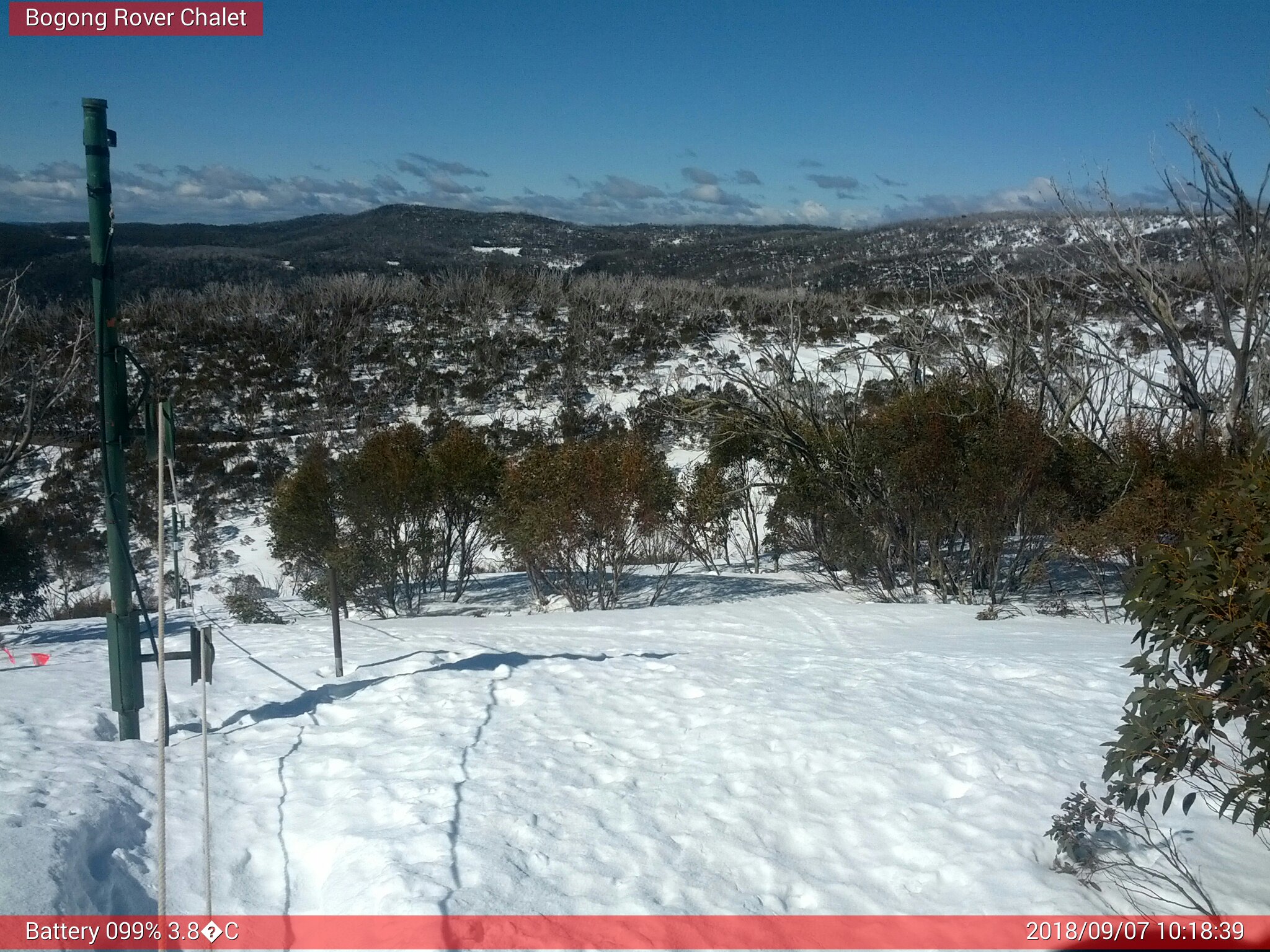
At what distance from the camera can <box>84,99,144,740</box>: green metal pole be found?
488 cm

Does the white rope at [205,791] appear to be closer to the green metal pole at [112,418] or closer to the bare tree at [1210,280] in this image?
the green metal pole at [112,418]

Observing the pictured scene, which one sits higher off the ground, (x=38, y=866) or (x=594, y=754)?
(x=38, y=866)

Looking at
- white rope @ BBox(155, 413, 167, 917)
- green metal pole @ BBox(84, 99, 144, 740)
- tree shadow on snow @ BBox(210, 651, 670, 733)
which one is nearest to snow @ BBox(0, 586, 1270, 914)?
tree shadow on snow @ BBox(210, 651, 670, 733)

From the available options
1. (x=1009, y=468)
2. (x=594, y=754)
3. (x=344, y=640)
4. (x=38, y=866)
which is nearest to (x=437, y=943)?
(x=38, y=866)

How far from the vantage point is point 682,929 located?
349 cm

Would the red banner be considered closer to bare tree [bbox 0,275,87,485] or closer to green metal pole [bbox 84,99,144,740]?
green metal pole [bbox 84,99,144,740]

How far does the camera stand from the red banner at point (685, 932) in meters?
3.26

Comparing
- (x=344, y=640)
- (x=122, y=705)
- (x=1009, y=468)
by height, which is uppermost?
(x=1009, y=468)

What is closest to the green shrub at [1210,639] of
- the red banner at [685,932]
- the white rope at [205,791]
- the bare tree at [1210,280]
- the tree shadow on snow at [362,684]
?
the red banner at [685,932]

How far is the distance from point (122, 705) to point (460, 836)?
2.29 meters

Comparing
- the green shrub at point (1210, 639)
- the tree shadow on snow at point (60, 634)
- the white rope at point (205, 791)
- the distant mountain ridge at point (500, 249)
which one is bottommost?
the tree shadow on snow at point (60, 634)

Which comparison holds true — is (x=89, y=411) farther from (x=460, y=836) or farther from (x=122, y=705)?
(x=460, y=836)

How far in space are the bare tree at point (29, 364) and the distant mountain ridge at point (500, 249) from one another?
676 centimetres

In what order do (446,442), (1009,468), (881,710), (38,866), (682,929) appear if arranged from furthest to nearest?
(446,442), (1009,468), (881,710), (682,929), (38,866)
